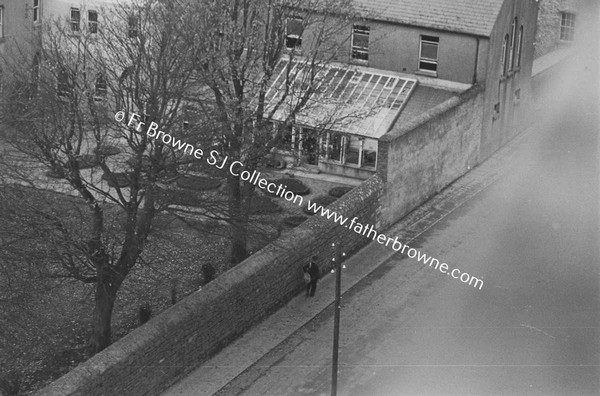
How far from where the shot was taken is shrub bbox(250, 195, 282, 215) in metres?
36.3

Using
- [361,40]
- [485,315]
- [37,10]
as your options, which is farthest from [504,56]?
[37,10]

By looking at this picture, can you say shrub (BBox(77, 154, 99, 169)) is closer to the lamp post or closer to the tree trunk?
the tree trunk

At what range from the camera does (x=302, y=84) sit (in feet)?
114

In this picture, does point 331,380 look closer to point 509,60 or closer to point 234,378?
point 234,378

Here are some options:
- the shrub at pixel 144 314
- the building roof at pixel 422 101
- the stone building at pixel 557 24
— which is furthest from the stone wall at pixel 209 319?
the stone building at pixel 557 24

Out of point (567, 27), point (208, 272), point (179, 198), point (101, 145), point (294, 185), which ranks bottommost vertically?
point (208, 272)

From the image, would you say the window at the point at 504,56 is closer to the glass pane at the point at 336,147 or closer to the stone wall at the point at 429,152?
the stone wall at the point at 429,152

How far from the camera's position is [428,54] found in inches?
1716

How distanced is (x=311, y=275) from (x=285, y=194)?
722cm

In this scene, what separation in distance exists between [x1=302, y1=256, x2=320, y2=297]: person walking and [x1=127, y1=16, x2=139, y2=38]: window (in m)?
8.20

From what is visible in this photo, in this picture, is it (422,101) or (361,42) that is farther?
(361,42)

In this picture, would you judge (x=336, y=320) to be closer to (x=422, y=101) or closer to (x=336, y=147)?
Result: (x=336, y=147)

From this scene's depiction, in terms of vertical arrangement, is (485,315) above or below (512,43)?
below

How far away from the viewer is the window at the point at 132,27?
3030cm
